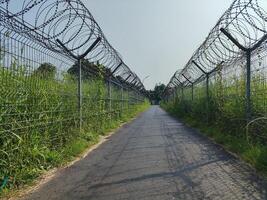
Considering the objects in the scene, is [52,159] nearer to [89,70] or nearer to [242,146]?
[242,146]

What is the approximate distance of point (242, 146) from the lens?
11.0 metres

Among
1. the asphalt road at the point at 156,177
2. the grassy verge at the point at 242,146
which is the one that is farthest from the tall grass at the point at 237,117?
the asphalt road at the point at 156,177

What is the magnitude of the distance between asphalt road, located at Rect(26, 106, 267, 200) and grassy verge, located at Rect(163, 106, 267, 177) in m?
0.19

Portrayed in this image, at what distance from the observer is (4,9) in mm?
7789

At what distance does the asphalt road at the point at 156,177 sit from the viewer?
6.64m

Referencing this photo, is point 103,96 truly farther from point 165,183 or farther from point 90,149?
point 165,183

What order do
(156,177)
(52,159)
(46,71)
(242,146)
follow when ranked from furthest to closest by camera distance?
(242,146) < (46,71) < (52,159) < (156,177)

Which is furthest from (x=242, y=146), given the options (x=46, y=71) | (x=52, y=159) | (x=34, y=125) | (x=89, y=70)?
(x=89, y=70)

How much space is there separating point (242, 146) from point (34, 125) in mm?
4868

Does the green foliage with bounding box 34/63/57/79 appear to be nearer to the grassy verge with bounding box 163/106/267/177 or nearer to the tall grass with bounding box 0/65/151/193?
the tall grass with bounding box 0/65/151/193

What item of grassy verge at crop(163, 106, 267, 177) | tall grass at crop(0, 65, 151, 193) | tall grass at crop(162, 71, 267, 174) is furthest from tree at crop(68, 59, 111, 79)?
grassy verge at crop(163, 106, 267, 177)

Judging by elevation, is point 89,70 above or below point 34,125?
above

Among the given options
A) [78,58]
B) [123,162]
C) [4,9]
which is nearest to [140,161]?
[123,162]

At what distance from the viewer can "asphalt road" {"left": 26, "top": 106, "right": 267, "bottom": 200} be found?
21.8ft
